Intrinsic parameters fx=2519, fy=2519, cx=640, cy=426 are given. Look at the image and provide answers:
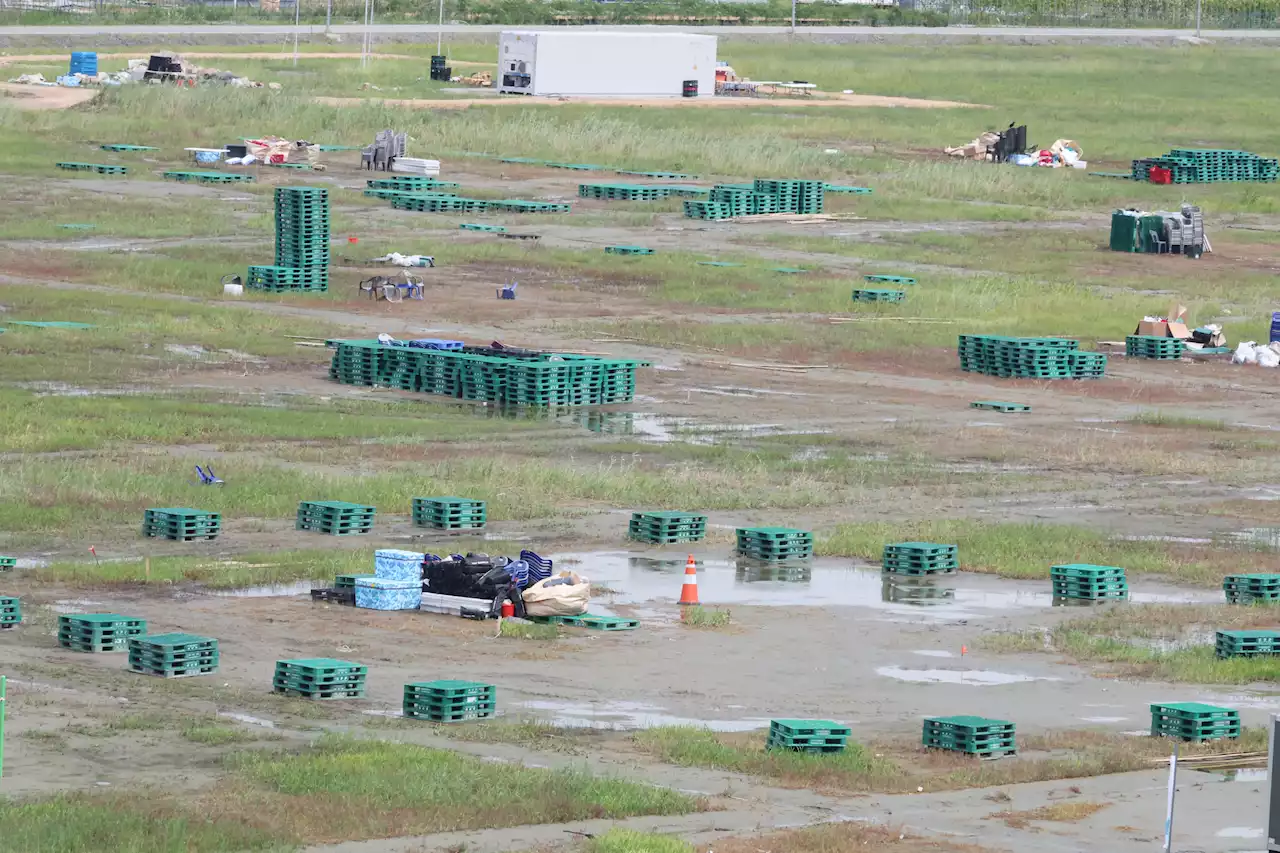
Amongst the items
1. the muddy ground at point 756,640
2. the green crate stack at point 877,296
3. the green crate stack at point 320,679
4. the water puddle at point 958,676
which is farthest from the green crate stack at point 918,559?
the green crate stack at point 877,296

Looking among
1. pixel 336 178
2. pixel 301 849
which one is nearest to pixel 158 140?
pixel 336 178

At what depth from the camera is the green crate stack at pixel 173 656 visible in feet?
69.1

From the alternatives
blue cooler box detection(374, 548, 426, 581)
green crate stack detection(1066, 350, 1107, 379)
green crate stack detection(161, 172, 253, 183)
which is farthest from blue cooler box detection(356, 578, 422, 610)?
green crate stack detection(161, 172, 253, 183)

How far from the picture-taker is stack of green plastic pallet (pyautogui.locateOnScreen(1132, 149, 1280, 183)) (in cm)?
8412

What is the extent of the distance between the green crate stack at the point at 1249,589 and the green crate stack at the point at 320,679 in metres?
10.3

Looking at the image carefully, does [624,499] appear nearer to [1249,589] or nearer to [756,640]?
[756,640]

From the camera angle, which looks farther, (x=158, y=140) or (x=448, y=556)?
(x=158, y=140)

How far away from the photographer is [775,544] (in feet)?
91.5

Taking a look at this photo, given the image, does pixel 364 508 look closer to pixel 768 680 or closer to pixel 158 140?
pixel 768 680

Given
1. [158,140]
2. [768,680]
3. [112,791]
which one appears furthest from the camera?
[158,140]

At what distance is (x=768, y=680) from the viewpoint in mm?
22172

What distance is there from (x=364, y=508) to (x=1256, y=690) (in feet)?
34.6

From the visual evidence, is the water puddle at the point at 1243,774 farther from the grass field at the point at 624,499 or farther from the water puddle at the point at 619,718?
the water puddle at the point at 619,718

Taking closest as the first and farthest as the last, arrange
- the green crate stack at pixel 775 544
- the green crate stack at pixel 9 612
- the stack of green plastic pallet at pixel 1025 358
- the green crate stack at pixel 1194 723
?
the green crate stack at pixel 1194 723, the green crate stack at pixel 9 612, the green crate stack at pixel 775 544, the stack of green plastic pallet at pixel 1025 358
